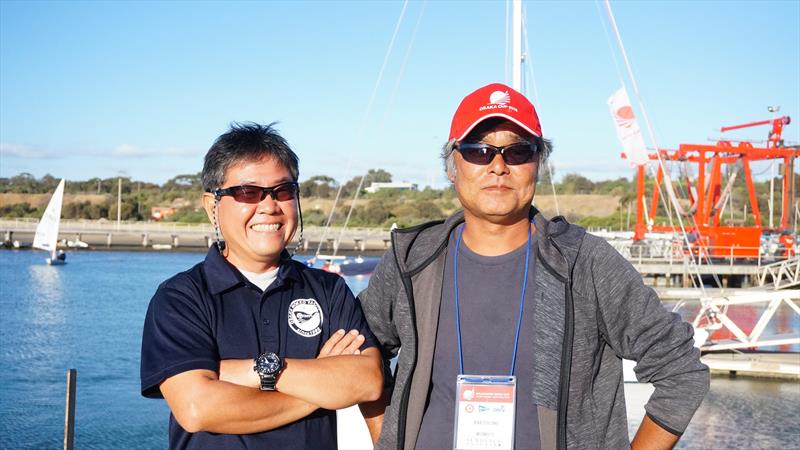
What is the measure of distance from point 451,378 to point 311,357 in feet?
1.43

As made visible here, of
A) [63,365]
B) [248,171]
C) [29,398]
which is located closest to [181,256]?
[63,365]

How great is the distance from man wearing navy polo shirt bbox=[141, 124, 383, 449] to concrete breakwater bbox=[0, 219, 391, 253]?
60.3 meters

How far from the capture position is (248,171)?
2.65 m

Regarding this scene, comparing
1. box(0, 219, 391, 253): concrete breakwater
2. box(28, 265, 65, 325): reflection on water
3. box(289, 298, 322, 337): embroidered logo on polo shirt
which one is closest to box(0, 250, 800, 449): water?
box(28, 265, 65, 325): reflection on water

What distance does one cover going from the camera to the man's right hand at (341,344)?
2623mm

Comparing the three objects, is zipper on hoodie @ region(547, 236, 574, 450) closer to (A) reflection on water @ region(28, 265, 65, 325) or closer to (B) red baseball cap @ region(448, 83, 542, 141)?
(B) red baseball cap @ region(448, 83, 542, 141)

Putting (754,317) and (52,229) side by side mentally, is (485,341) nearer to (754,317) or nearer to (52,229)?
(754,317)

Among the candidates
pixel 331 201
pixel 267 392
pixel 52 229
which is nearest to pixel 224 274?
pixel 267 392

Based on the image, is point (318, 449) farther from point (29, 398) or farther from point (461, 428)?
point (29, 398)

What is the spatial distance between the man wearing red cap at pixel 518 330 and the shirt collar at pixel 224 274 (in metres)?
0.38

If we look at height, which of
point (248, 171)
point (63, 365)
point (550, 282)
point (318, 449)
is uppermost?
point (248, 171)

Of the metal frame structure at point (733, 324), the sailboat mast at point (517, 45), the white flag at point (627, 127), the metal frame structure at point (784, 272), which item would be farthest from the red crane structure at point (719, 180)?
the sailboat mast at point (517, 45)

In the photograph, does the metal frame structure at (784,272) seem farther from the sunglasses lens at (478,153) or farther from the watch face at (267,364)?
the watch face at (267,364)

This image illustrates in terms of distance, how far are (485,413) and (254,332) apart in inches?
28.1
